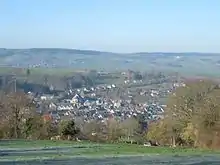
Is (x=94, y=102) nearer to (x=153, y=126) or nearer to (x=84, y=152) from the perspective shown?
(x=153, y=126)

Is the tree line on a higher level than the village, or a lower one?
higher

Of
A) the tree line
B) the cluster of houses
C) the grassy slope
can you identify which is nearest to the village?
the cluster of houses

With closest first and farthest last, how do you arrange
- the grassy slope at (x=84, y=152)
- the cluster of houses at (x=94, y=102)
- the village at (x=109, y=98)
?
1. the grassy slope at (x=84, y=152)
2. the cluster of houses at (x=94, y=102)
3. the village at (x=109, y=98)

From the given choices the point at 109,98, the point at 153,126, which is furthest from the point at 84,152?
the point at 109,98

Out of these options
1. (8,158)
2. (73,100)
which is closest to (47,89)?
(73,100)

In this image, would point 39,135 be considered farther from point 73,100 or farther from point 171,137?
point 73,100

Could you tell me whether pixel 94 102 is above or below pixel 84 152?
below

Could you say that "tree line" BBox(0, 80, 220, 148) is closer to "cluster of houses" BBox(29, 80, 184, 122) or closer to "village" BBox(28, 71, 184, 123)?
"cluster of houses" BBox(29, 80, 184, 122)

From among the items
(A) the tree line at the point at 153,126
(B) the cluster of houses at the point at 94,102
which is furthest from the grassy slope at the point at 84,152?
(B) the cluster of houses at the point at 94,102

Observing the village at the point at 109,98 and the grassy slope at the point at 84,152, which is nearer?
the grassy slope at the point at 84,152

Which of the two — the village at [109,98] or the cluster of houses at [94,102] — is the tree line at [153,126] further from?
the village at [109,98]

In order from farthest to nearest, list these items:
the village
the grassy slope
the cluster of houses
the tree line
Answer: the village → the cluster of houses → the tree line → the grassy slope
